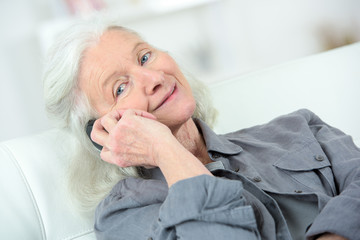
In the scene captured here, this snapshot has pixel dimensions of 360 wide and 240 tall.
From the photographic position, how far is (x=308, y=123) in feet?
4.86

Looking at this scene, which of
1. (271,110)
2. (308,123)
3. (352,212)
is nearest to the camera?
(352,212)

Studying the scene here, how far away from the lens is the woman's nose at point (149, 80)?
4.19ft

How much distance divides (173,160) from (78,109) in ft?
1.59

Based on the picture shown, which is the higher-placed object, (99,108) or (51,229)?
(99,108)

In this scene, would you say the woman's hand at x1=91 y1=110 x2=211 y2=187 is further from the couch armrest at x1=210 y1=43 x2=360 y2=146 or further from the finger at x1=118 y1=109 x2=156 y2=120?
the couch armrest at x1=210 y1=43 x2=360 y2=146

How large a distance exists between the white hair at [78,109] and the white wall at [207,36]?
4.34ft

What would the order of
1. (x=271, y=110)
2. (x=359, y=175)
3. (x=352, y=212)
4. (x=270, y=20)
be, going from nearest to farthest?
(x=352, y=212) → (x=359, y=175) → (x=271, y=110) → (x=270, y=20)

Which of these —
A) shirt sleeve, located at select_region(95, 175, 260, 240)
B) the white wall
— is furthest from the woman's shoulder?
the white wall

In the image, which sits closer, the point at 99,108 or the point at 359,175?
the point at 359,175

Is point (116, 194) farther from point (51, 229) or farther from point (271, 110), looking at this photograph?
point (271, 110)

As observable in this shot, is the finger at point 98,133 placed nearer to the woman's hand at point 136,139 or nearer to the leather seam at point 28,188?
the woman's hand at point 136,139

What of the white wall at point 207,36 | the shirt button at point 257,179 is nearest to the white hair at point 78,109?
the shirt button at point 257,179

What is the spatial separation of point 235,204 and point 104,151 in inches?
17.6

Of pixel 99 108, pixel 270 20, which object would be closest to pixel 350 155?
pixel 99 108
